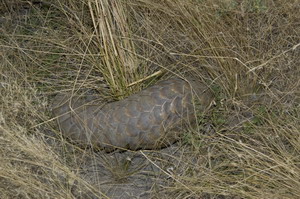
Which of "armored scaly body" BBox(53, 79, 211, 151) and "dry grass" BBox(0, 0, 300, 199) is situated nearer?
"dry grass" BBox(0, 0, 300, 199)

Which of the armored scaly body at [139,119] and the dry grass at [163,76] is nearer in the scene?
the dry grass at [163,76]

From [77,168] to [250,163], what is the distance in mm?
777

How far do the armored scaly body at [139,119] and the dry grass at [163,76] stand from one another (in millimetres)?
61

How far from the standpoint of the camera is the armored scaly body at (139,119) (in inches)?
95.8

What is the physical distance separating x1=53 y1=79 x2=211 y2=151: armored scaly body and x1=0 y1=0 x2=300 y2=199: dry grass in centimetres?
6

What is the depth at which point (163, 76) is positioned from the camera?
2688mm

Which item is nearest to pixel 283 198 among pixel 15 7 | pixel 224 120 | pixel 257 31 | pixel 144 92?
pixel 224 120

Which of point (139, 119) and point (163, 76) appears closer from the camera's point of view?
point (139, 119)

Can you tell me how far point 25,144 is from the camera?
222cm

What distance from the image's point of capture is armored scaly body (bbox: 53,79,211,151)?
2434mm

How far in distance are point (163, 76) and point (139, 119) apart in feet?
1.15

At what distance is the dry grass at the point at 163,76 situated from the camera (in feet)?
7.02

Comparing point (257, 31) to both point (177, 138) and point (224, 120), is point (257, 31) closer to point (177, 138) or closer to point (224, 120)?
point (224, 120)

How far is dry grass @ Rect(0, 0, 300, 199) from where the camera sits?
84.3 inches
